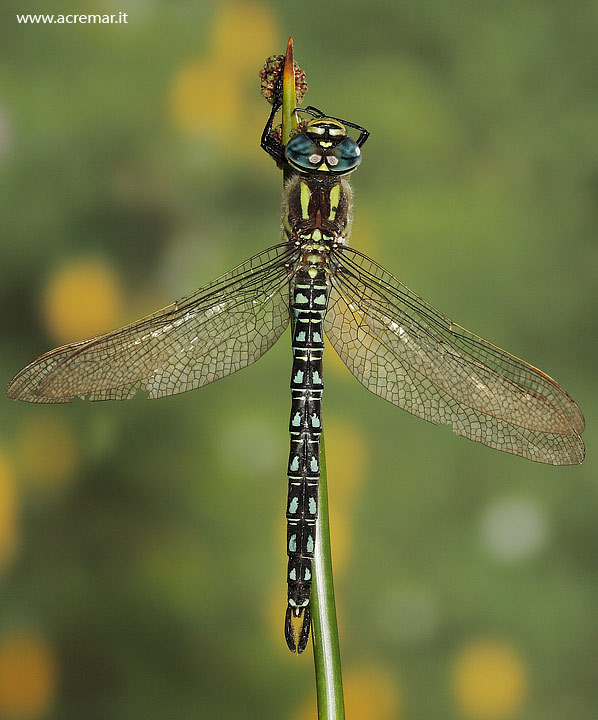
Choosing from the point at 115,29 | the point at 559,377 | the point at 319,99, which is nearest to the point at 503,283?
the point at 559,377

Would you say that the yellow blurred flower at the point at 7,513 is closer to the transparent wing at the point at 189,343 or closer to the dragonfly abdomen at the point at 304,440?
the transparent wing at the point at 189,343

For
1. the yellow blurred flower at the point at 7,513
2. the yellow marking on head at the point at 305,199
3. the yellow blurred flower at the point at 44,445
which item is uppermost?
the yellow marking on head at the point at 305,199

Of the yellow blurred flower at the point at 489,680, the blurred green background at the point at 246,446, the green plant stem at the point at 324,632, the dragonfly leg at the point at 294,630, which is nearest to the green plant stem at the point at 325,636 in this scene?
the green plant stem at the point at 324,632

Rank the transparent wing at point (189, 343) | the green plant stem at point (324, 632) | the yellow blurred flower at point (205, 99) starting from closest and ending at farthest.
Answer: the green plant stem at point (324, 632) < the transparent wing at point (189, 343) < the yellow blurred flower at point (205, 99)

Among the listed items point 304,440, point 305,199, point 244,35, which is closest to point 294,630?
point 304,440

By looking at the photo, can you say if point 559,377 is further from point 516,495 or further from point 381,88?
point 381,88
